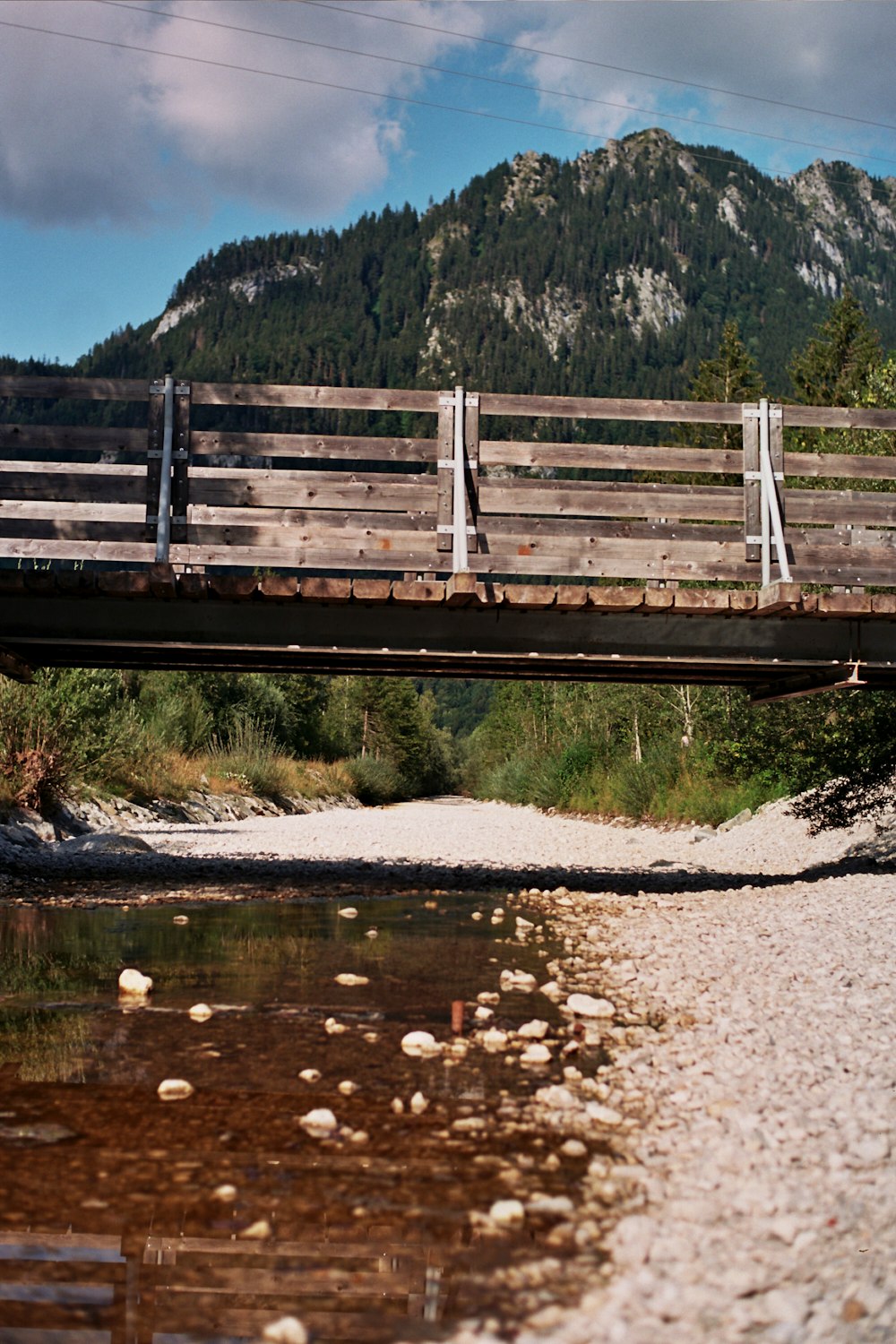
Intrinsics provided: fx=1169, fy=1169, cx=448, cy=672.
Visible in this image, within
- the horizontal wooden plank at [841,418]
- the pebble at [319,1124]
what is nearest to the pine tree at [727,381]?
the horizontal wooden plank at [841,418]

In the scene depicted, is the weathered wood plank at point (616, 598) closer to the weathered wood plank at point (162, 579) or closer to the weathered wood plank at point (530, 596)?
the weathered wood plank at point (530, 596)

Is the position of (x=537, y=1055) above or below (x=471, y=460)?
below

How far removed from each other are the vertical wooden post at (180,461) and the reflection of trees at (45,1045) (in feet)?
14.5

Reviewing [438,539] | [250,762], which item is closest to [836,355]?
[250,762]

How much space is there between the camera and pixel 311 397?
8844mm

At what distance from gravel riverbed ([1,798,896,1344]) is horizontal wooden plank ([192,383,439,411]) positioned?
13.3 feet

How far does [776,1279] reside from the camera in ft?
8.77

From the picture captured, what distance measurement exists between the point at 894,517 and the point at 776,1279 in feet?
24.6

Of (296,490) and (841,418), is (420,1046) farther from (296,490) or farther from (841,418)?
(841,418)

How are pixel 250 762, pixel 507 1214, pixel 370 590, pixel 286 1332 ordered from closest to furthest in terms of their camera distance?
pixel 286 1332
pixel 507 1214
pixel 370 590
pixel 250 762

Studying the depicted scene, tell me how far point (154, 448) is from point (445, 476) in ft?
7.18

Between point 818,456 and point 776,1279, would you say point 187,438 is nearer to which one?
point 818,456

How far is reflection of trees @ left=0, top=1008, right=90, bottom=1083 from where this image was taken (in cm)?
418

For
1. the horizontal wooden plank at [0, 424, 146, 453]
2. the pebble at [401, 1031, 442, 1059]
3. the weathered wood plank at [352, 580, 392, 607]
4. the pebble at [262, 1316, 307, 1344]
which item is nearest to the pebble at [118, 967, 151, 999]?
the pebble at [401, 1031, 442, 1059]
